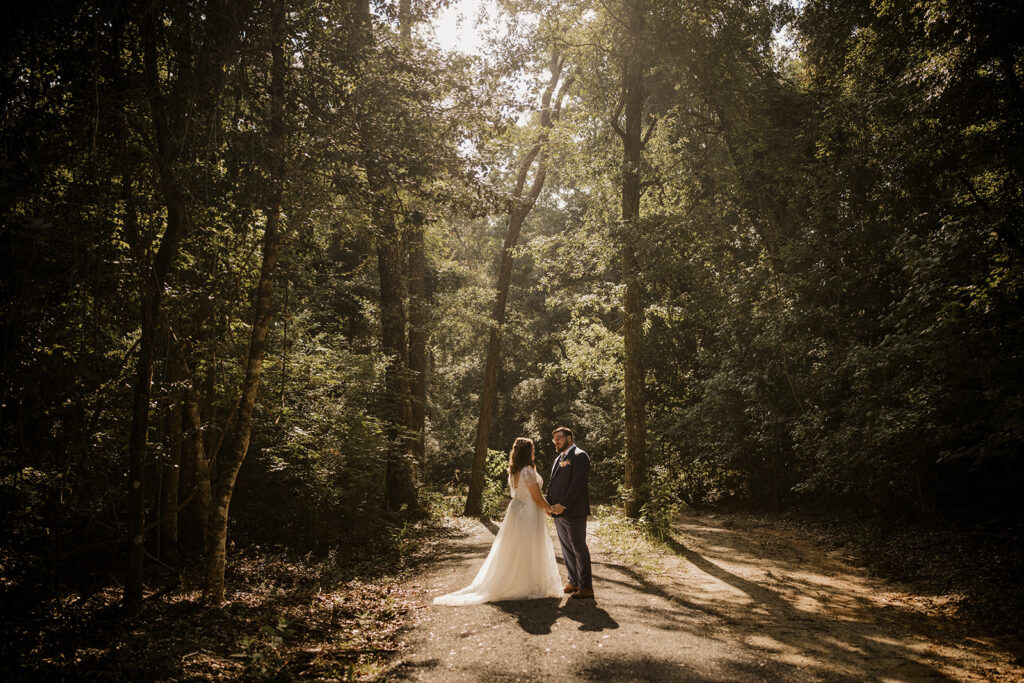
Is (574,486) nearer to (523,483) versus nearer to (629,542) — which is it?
(523,483)

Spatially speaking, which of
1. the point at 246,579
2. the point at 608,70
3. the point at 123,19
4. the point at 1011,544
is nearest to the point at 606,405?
the point at 608,70

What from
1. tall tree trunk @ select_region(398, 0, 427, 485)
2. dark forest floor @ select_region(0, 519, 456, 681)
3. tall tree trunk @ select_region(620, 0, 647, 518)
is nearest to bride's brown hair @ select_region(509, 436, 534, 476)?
dark forest floor @ select_region(0, 519, 456, 681)

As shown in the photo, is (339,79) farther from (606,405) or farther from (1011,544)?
(606,405)

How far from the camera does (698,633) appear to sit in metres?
6.54

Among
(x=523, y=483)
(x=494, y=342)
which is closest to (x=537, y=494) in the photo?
(x=523, y=483)

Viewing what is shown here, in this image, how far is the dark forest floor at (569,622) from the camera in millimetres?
5387

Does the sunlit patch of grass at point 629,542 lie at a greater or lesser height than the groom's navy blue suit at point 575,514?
lesser

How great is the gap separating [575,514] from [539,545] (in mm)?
607

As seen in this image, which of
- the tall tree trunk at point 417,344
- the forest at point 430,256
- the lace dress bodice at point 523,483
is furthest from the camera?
the tall tree trunk at point 417,344

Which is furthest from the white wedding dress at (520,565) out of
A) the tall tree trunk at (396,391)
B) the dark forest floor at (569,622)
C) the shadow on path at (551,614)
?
the tall tree trunk at (396,391)

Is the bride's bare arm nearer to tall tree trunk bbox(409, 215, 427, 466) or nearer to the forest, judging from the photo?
the forest

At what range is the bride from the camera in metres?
7.71

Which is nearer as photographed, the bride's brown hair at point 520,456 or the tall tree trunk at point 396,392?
the bride's brown hair at point 520,456

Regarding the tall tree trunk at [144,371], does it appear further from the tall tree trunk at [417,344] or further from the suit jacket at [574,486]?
the tall tree trunk at [417,344]
